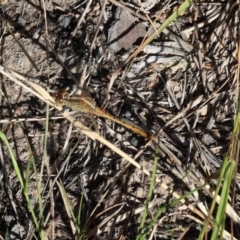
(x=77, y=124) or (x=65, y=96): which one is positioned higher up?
(x=65, y=96)

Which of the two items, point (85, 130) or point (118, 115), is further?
point (118, 115)

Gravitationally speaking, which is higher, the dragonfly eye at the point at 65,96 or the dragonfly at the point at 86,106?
the dragonfly eye at the point at 65,96

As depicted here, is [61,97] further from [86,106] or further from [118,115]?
[118,115]

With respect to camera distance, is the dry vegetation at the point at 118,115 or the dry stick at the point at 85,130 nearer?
the dry stick at the point at 85,130

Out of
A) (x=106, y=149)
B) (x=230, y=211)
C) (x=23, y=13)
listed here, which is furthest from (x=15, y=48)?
(x=230, y=211)

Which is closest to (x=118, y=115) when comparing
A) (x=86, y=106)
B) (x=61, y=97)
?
(x=86, y=106)

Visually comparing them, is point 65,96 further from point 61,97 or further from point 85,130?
point 85,130

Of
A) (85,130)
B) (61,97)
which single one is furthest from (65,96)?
(85,130)
